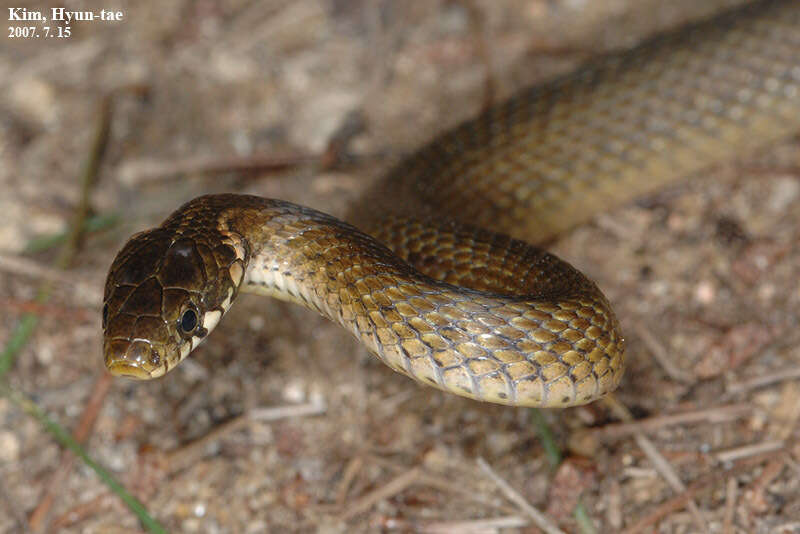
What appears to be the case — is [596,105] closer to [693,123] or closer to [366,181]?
[693,123]

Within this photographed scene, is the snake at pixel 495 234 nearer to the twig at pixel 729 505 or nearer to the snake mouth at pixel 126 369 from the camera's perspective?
the snake mouth at pixel 126 369

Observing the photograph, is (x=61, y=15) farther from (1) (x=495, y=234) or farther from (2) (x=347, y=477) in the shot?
(2) (x=347, y=477)

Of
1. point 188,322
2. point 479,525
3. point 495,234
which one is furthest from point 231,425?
point 495,234

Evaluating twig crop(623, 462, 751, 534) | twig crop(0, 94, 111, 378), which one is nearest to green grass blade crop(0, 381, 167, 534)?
twig crop(0, 94, 111, 378)

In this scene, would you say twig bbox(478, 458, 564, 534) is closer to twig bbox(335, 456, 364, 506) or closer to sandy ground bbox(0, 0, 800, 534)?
sandy ground bbox(0, 0, 800, 534)

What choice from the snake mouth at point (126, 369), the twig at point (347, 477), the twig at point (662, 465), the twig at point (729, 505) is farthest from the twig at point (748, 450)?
the snake mouth at point (126, 369)
